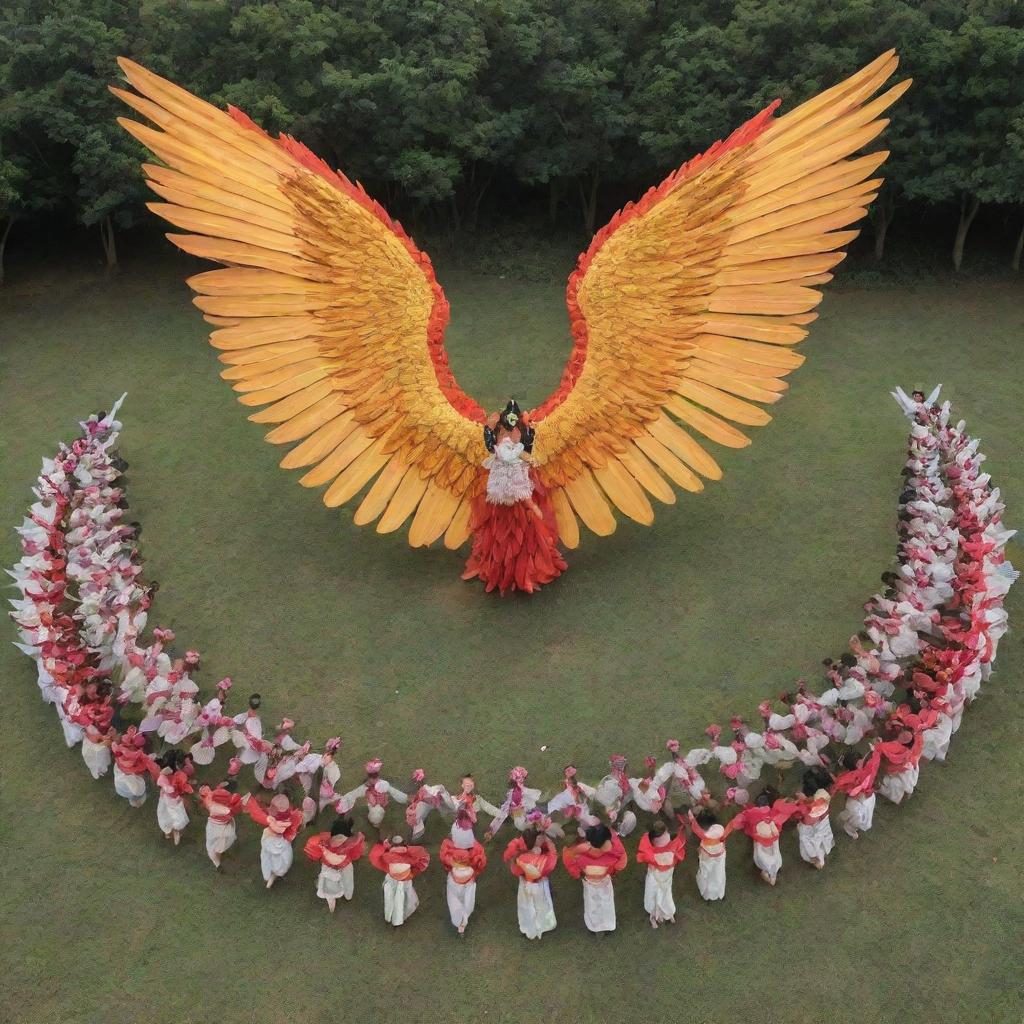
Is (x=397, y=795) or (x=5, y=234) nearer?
(x=397, y=795)

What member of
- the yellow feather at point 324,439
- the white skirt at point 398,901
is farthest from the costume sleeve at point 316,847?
the yellow feather at point 324,439

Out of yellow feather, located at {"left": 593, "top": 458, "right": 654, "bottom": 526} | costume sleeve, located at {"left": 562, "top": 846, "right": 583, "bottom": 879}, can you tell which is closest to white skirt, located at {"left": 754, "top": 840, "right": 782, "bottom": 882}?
costume sleeve, located at {"left": 562, "top": 846, "right": 583, "bottom": 879}

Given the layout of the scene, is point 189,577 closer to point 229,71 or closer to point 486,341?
point 486,341

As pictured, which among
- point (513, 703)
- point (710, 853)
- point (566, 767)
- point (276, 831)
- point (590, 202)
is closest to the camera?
point (710, 853)

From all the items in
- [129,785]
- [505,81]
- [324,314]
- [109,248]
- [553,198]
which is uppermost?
[505,81]

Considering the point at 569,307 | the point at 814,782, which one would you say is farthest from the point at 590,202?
the point at 814,782

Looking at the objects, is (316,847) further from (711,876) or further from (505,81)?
(505,81)

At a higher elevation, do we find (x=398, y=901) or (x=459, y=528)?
(x=459, y=528)
